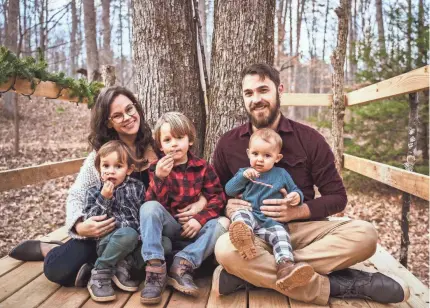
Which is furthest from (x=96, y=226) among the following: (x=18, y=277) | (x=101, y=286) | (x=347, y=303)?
(x=347, y=303)

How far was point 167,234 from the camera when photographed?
2646mm

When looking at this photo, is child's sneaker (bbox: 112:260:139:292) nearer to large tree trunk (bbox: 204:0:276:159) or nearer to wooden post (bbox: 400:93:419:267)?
large tree trunk (bbox: 204:0:276:159)

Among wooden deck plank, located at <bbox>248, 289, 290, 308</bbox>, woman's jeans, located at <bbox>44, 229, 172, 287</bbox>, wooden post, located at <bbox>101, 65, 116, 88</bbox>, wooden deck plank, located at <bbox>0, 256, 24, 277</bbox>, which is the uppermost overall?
wooden post, located at <bbox>101, 65, 116, 88</bbox>

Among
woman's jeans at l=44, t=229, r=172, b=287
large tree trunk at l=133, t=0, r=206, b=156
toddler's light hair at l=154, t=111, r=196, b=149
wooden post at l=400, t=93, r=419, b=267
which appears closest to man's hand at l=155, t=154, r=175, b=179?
toddler's light hair at l=154, t=111, r=196, b=149

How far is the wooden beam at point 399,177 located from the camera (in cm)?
268

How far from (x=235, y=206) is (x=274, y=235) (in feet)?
1.23

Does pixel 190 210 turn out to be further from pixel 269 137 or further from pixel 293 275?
pixel 293 275

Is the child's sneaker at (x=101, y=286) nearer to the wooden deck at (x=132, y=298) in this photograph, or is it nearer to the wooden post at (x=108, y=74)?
the wooden deck at (x=132, y=298)

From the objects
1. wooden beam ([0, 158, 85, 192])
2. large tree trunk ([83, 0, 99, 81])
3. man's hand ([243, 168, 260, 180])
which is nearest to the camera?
man's hand ([243, 168, 260, 180])

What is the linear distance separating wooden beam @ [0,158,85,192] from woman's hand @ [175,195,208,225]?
145cm

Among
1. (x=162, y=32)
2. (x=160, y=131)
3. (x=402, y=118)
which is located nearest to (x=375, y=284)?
(x=160, y=131)

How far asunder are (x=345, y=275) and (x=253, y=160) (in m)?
0.94

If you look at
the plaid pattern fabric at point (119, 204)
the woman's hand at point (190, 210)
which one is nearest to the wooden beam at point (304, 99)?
the woman's hand at point (190, 210)

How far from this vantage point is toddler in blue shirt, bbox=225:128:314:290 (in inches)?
92.2
